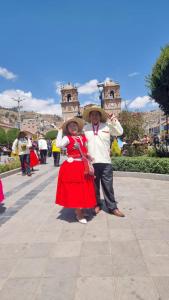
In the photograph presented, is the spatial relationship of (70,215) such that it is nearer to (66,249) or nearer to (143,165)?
(66,249)

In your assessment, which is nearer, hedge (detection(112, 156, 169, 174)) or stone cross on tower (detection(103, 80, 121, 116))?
hedge (detection(112, 156, 169, 174))

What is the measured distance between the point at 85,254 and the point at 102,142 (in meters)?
1.92

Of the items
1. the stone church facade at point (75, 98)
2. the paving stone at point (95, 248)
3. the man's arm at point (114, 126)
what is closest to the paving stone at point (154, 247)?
the paving stone at point (95, 248)

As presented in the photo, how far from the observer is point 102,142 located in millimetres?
4383

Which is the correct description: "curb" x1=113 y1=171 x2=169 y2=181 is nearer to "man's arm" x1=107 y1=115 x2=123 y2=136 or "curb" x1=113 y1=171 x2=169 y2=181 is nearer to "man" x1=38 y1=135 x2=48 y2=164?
"man's arm" x1=107 y1=115 x2=123 y2=136

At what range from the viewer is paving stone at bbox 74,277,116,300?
225 centimetres

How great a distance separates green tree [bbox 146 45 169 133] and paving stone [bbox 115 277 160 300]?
806 cm

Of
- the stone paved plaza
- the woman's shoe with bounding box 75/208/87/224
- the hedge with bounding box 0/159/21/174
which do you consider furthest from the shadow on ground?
the hedge with bounding box 0/159/21/174

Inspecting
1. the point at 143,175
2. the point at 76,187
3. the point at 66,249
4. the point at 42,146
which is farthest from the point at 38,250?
the point at 42,146

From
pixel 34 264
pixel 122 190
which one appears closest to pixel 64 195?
pixel 34 264

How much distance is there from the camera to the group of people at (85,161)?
13.5 feet

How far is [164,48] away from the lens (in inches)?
374

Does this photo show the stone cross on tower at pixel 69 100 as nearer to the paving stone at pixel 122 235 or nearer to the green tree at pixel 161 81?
the green tree at pixel 161 81

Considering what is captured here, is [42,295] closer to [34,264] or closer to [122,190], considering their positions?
[34,264]
